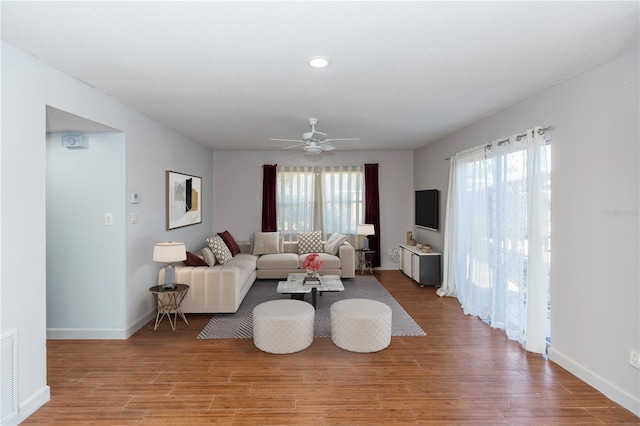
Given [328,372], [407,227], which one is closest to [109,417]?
[328,372]

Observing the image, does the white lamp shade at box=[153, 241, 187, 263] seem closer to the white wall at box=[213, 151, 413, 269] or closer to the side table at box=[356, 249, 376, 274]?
the white wall at box=[213, 151, 413, 269]

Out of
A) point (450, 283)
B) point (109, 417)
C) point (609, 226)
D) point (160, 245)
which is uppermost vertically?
point (609, 226)

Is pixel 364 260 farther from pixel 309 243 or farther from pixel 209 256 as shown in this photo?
pixel 209 256

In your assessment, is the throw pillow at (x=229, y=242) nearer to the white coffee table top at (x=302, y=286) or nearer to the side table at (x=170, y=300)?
the white coffee table top at (x=302, y=286)

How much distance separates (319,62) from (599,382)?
10.7 feet

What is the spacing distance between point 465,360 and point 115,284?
141 inches

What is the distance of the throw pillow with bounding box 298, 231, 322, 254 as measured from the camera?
6715mm

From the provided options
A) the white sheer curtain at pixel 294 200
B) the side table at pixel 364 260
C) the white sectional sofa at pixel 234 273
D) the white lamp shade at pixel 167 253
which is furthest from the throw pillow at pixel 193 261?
the side table at pixel 364 260

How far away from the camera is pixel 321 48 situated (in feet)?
7.71

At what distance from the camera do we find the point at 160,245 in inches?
152

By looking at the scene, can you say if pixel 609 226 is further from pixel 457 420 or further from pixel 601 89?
pixel 457 420

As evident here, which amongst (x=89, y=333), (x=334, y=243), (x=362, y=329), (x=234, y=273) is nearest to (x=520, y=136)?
(x=362, y=329)

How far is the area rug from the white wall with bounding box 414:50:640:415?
1.44 metres

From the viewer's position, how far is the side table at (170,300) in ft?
12.9
